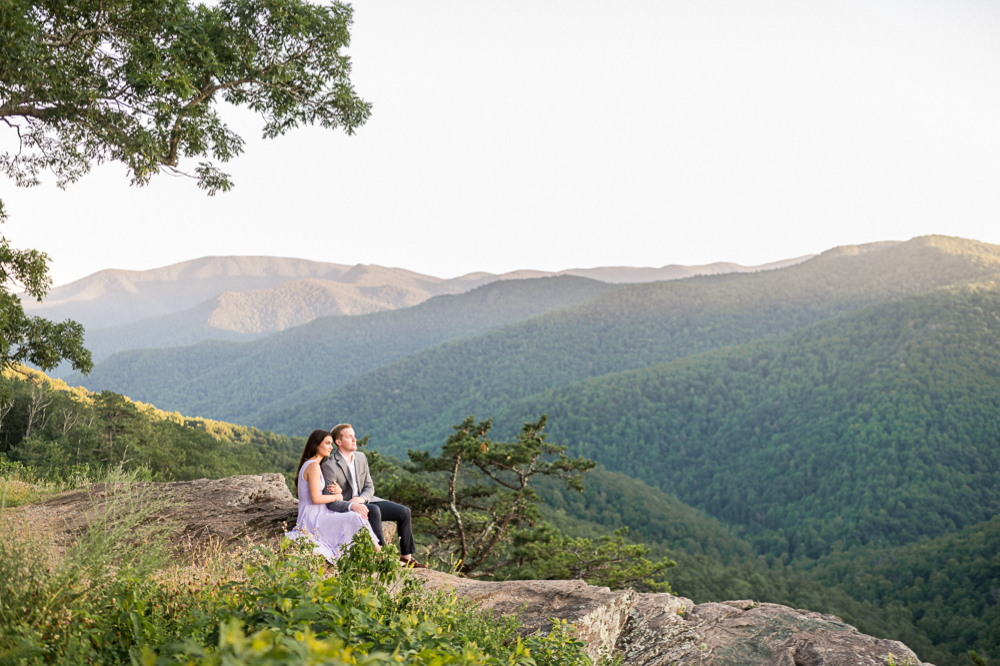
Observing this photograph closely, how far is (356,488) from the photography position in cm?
578

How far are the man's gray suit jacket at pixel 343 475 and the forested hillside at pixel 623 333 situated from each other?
119470mm

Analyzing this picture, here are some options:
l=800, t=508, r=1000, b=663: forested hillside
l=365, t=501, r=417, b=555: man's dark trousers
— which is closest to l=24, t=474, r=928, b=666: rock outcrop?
l=365, t=501, r=417, b=555: man's dark trousers

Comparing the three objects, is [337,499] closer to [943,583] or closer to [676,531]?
[943,583]

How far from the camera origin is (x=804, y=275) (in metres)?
181

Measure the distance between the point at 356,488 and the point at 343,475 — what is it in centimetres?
24

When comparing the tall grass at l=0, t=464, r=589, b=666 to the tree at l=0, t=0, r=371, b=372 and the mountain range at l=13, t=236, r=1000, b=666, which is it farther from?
the mountain range at l=13, t=236, r=1000, b=666

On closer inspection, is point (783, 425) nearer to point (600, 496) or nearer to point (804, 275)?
point (600, 496)

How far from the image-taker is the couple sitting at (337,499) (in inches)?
206

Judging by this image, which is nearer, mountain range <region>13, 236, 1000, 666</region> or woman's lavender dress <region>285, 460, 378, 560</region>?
woman's lavender dress <region>285, 460, 378, 560</region>

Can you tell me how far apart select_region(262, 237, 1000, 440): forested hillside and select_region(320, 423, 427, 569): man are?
120 metres

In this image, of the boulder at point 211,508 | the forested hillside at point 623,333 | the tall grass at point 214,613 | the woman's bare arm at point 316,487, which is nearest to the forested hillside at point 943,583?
the boulder at point 211,508

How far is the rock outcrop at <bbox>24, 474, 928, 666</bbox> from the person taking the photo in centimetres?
500

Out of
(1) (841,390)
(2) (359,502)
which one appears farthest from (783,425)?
(2) (359,502)

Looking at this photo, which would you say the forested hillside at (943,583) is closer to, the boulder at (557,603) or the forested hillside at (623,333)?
the boulder at (557,603)
